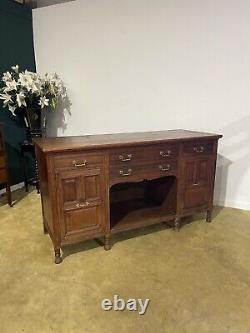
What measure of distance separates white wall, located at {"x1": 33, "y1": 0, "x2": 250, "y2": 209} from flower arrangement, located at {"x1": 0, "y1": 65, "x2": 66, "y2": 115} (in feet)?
0.88

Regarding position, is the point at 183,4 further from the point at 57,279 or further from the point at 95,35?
the point at 57,279

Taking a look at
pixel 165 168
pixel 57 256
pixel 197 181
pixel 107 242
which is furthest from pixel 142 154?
pixel 57 256

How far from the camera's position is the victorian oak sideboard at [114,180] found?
184 centimetres

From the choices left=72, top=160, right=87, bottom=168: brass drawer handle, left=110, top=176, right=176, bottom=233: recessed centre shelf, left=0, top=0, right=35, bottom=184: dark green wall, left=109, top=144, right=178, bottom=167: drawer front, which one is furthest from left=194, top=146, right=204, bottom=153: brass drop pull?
left=0, top=0, right=35, bottom=184: dark green wall

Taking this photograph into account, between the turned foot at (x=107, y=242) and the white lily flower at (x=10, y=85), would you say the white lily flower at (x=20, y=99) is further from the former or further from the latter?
the turned foot at (x=107, y=242)

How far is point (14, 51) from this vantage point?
3225 millimetres

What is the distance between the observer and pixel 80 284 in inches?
67.4

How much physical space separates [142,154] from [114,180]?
0.30 m

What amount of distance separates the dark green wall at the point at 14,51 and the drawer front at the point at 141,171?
6.33 ft

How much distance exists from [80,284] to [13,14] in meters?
3.10

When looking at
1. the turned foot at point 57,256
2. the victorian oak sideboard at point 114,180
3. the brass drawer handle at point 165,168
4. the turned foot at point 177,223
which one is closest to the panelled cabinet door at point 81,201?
the victorian oak sideboard at point 114,180

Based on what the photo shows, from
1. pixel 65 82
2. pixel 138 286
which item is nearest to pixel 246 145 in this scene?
pixel 138 286

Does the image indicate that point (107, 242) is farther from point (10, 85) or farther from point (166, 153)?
point (10, 85)

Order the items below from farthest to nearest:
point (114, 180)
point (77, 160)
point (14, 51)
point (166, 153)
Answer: point (14, 51) → point (166, 153) → point (114, 180) → point (77, 160)
